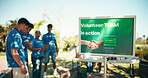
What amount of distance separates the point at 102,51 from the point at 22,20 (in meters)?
1.83

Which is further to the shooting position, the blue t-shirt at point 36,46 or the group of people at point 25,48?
the blue t-shirt at point 36,46

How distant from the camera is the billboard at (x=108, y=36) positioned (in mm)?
1964

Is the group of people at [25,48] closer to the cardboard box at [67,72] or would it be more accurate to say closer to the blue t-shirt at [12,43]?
the blue t-shirt at [12,43]

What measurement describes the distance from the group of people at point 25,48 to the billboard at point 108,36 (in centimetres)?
129

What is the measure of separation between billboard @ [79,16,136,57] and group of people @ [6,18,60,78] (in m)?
1.29

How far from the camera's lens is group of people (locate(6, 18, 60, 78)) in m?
2.27

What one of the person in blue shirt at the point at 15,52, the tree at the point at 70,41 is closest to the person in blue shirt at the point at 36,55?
the person in blue shirt at the point at 15,52

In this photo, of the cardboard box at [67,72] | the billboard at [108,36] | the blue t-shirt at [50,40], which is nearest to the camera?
the billboard at [108,36]

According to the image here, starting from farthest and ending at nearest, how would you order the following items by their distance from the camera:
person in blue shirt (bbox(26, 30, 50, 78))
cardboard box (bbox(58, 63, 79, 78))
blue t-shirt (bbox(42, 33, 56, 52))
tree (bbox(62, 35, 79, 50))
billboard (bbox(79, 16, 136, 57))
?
tree (bbox(62, 35, 79, 50)) < blue t-shirt (bbox(42, 33, 56, 52)) < cardboard box (bbox(58, 63, 79, 78)) < person in blue shirt (bbox(26, 30, 50, 78)) < billboard (bbox(79, 16, 136, 57))

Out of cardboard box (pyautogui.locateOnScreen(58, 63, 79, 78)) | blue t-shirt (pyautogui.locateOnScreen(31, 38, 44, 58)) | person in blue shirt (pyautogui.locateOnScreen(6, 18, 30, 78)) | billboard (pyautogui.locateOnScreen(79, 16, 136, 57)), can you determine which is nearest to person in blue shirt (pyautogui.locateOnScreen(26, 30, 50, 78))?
blue t-shirt (pyautogui.locateOnScreen(31, 38, 44, 58))

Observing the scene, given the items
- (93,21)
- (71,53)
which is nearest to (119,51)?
(93,21)

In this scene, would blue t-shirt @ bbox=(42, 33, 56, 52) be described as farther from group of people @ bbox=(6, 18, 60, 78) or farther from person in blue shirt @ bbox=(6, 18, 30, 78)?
person in blue shirt @ bbox=(6, 18, 30, 78)

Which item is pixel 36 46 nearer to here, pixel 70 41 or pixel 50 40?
pixel 50 40

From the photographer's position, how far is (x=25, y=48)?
11.3ft
